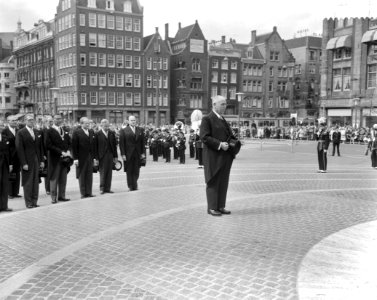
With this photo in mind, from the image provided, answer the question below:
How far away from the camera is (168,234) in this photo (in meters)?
7.10

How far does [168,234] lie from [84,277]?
2061 millimetres

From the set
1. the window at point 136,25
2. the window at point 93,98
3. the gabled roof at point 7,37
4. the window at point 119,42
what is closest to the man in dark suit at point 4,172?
the window at point 93,98

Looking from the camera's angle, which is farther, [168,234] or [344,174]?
[344,174]

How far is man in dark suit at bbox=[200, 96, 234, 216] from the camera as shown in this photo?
823cm

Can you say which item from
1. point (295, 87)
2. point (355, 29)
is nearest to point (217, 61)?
point (295, 87)

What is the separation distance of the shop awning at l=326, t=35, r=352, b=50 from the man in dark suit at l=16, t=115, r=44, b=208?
162ft

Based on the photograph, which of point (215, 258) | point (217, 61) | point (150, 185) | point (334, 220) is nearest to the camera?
point (215, 258)

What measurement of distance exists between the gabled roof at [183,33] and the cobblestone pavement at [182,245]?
65029mm

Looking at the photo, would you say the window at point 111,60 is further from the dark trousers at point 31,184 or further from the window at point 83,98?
the dark trousers at point 31,184

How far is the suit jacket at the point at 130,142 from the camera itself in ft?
38.2

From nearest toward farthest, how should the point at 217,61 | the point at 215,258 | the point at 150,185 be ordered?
the point at 215,258 → the point at 150,185 → the point at 217,61

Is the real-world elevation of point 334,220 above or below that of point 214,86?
below

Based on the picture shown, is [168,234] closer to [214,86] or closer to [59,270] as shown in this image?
[59,270]

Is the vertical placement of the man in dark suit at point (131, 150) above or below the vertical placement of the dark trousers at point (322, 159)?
above
